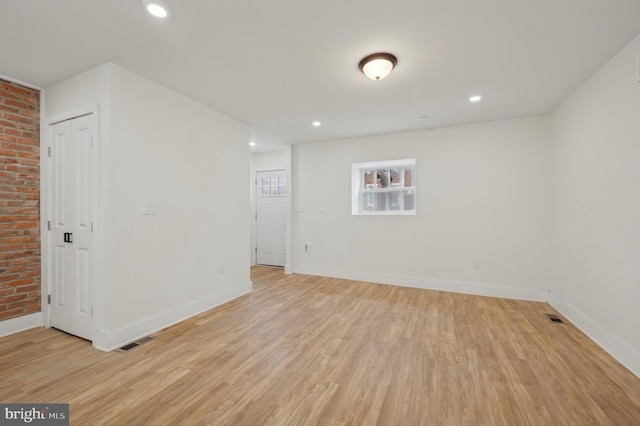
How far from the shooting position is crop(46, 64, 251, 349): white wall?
2.47 meters

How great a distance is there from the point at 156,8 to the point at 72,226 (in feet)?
7.38

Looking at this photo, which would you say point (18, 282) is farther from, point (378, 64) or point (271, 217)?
point (378, 64)

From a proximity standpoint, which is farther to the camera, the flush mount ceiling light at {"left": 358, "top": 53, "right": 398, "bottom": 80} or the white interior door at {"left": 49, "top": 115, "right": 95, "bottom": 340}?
the white interior door at {"left": 49, "top": 115, "right": 95, "bottom": 340}

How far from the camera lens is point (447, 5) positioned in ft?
5.75

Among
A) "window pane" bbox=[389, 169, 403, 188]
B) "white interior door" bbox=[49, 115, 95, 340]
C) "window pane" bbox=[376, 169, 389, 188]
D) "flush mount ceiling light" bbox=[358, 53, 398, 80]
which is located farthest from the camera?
"window pane" bbox=[376, 169, 389, 188]

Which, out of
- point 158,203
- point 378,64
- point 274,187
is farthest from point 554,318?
point 274,187

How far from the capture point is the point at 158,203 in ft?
9.41

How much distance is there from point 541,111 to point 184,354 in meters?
5.16

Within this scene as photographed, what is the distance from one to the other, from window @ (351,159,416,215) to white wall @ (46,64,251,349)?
235cm

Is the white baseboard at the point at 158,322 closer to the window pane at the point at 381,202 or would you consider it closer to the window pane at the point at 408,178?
the window pane at the point at 381,202

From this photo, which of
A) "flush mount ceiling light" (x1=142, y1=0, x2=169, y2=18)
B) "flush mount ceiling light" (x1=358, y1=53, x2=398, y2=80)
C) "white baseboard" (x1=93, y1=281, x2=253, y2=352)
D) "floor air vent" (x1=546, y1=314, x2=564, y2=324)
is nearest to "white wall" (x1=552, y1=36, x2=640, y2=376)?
"floor air vent" (x1=546, y1=314, x2=564, y2=324)

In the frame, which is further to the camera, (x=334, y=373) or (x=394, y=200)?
(x=394, y=200)

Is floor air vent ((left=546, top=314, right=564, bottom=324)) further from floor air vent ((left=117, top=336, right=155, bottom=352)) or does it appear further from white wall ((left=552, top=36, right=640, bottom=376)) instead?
floor air vent ((left=117, top=336, right=155, bottom=352))

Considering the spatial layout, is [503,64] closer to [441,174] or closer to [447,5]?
[447,5]
